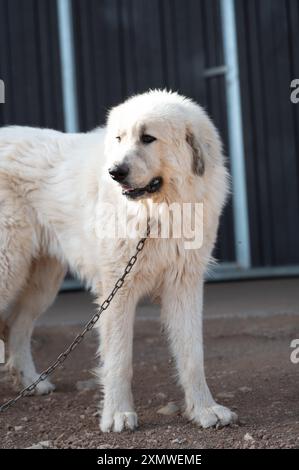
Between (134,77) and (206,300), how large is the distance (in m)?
2.42

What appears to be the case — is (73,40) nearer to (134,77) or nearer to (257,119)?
(134,77)

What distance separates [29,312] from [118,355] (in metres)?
1.09

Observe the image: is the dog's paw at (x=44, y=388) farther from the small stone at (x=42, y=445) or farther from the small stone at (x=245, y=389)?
the small stone at (x=245, y=389)

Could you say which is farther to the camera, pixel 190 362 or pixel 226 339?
pixel 226 339

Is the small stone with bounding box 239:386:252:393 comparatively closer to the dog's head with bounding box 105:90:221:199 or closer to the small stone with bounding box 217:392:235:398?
the small stone with bounding box 217:392:235:398

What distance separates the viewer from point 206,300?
6.71 metres

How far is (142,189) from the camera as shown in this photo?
3623 mm

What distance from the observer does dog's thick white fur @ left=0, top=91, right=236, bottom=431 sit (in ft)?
12.1

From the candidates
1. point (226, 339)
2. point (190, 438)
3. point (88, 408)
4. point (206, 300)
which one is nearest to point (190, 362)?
point (190, 438)

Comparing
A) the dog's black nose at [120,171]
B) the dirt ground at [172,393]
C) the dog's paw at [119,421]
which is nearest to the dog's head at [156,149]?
the dog's black nose at [120,171]

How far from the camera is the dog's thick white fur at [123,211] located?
3684 mm

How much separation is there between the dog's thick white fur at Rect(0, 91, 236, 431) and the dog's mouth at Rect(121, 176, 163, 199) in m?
0.03

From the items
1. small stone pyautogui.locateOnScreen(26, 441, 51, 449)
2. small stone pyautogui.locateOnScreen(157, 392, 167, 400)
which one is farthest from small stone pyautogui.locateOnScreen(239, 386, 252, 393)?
small stone pyautogui.locateOnScreen(26, 441, 51, 449)

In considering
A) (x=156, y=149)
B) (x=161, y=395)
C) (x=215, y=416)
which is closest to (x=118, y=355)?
(x=215, y=416)
